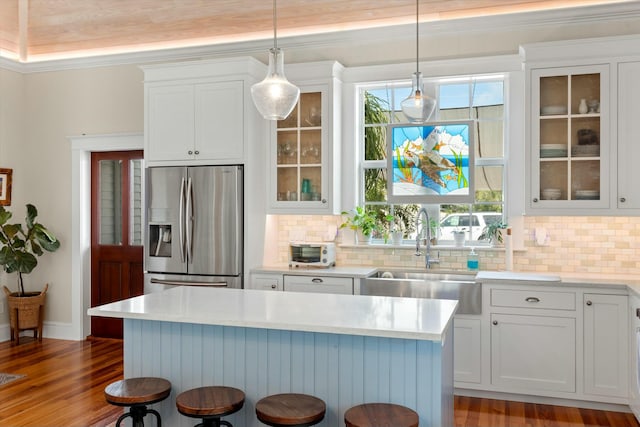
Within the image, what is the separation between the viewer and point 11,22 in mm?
5477

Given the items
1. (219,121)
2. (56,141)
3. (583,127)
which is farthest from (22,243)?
(583,127)

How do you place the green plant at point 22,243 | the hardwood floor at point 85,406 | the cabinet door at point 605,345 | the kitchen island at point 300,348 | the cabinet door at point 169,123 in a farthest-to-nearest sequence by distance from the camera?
the green plant at point 22,243
the cabinet door at point 169,123
the cabinet door at point 605,345
the hardwood floor at point 85,406
the kitchen island at point 300,348

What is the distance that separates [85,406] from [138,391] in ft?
5.49

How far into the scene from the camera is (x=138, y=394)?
103 inches

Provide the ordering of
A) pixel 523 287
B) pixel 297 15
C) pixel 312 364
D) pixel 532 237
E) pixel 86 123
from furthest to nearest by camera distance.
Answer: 1. pixel 86 123
2. pixel 297 15
3. pixel 532 237
4. pixel 523 287
5. pixel 312 364

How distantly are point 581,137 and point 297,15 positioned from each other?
99.4 inches

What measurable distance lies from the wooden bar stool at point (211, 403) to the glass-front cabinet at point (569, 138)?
2765 mm

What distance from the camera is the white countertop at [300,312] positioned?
2438mm

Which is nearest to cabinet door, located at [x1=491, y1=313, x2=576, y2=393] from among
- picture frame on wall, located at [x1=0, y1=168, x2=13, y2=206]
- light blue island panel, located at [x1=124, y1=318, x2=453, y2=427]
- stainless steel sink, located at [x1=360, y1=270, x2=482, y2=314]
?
stainless steel sink, located at [x1=360, y1=270, x2=482, y2=314]

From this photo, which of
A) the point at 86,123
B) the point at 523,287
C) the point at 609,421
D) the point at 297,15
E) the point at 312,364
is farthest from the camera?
the point at 86,123

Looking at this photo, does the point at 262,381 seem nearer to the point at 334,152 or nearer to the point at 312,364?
the point at 312,364

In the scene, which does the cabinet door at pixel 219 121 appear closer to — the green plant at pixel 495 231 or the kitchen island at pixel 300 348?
the kitchen island at pixel 300 348

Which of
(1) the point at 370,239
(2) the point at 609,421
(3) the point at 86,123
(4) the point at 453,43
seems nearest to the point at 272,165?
(1) the point at 370,239

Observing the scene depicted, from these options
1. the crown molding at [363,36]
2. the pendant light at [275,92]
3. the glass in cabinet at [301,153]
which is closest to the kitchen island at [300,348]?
the pendant light at [275,92]
